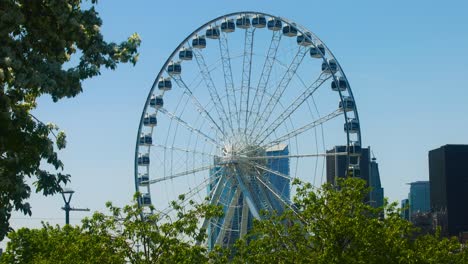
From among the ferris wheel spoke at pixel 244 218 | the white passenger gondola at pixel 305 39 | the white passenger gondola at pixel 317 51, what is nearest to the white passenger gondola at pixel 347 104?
the white passenger gondola at pixel 317 51

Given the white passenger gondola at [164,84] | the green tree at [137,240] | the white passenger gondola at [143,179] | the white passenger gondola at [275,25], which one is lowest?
the green tree at [137,240]

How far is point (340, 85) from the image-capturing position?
237ft

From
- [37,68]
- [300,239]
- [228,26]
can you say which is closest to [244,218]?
[228,26]

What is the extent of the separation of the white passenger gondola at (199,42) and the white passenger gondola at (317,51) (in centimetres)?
810

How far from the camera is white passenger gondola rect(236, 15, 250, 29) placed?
76188mm

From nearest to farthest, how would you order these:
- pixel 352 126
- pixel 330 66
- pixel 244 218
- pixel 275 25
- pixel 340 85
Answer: pixel 244 218
pixel 352 126
pixel 340 85
pixel 330 66
pixel 275 25

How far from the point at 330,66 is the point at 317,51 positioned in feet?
5.00

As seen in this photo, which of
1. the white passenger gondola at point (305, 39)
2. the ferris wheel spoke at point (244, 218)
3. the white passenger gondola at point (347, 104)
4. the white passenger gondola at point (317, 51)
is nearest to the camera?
the ferris wheel spoke at point (244, 218)

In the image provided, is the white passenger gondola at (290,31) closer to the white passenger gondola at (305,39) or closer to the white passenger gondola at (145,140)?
the white passenger gondola at (305,39)

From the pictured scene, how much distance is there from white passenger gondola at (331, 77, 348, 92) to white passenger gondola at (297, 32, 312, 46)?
353cm

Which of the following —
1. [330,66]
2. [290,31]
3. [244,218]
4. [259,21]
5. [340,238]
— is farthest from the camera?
[259,21]

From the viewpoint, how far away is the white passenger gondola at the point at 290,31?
74438mm

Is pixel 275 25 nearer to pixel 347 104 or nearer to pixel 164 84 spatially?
pixel 347 104

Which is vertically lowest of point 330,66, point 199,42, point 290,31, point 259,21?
point 330,66
